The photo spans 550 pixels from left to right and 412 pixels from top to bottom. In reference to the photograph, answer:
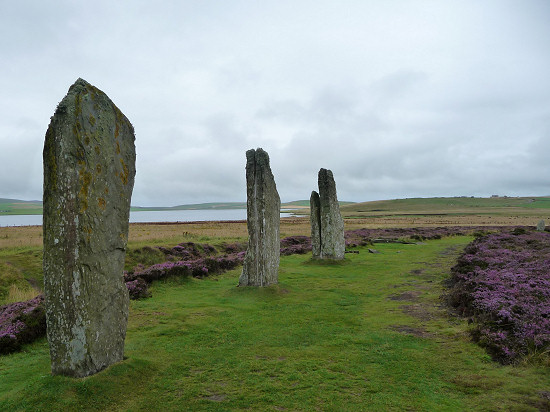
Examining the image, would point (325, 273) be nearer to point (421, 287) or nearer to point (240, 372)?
point (421, 287)

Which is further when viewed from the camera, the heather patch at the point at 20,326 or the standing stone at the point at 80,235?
the heather patch at the point at 20,326

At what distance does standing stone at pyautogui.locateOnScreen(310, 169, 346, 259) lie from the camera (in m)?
21.9

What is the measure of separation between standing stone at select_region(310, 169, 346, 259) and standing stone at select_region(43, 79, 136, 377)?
637 inches

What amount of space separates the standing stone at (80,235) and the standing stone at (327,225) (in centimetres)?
1617

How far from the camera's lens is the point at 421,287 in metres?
15.1

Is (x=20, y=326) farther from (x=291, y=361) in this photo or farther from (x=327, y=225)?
(x=327, y=225)

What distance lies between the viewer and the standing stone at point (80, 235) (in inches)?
249

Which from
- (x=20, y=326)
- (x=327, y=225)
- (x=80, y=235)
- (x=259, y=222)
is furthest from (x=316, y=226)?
(x=80, y=235)

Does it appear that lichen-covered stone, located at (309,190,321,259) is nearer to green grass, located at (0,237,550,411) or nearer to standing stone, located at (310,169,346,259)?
standing stone, located at (310,169,346,259)

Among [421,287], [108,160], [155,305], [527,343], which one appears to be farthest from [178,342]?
[421,287]

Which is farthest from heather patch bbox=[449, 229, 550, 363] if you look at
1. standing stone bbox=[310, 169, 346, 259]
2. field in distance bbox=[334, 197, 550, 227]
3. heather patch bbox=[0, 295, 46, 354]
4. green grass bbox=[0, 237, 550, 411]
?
field in distance bbox=[334, 197, 550, 227]

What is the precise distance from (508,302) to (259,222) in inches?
335

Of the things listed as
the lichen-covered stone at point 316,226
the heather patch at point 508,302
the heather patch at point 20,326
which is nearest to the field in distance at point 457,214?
the lichen-covered stone at point 316,226

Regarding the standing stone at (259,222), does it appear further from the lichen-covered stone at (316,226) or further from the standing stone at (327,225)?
the lichen-covered stone at (316,226)
